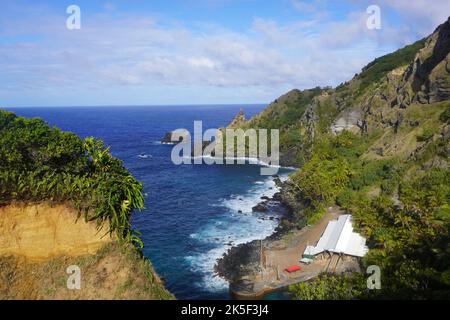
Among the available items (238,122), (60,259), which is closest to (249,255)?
(60,259)

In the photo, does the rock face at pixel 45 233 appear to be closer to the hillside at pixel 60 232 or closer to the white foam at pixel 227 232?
the hillside at pixel 60 232

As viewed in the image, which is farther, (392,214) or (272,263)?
(272,263)

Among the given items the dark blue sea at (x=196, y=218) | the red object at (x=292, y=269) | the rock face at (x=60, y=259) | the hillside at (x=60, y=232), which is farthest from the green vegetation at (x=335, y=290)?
the rock face at (x=60, y=259)

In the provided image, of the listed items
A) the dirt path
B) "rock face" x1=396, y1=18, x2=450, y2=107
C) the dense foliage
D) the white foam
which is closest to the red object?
the dirt path

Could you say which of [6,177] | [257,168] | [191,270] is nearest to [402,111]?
[257,168]

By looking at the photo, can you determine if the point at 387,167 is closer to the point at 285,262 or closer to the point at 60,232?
the point at 285,262

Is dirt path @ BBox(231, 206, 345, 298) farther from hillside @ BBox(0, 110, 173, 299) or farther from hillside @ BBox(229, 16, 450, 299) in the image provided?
hillside @ BBox(0, 110, 173, 299)

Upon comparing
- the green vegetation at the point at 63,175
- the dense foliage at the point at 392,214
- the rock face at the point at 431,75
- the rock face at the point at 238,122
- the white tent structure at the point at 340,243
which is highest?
the rock face at the point at 431,75
